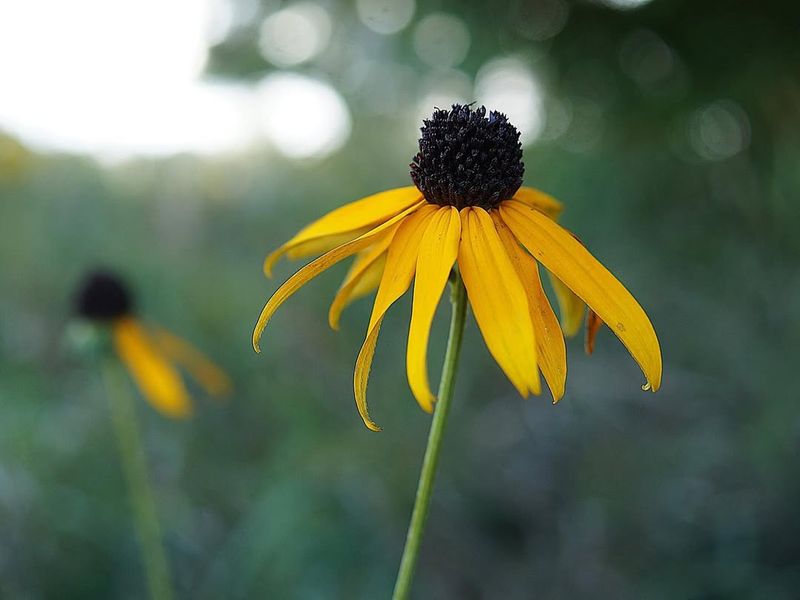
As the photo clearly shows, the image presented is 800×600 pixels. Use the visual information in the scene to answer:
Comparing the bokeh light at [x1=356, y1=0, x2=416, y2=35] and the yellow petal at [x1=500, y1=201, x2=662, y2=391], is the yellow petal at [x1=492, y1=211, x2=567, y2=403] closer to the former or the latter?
the yellow petal at [x1=500, y1=201, x2=662, y2=391]

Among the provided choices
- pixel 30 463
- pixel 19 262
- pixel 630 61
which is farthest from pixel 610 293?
pixel 19 262

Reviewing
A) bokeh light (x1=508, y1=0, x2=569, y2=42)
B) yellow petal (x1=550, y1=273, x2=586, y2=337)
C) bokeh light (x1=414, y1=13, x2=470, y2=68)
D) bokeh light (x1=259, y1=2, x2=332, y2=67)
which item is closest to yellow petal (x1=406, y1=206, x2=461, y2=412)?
yellow petal (x1=550, y1=273, x2=586, y2=337)

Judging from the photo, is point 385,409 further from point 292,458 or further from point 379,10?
point 379,10

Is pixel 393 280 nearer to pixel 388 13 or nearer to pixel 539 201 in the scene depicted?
pixel 539 201

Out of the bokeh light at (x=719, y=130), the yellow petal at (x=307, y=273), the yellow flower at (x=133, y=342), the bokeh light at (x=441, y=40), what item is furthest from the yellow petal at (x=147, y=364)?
the bokeh light at (x=719, y=130)

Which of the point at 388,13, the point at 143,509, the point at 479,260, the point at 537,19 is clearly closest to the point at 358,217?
the point at 479,260
